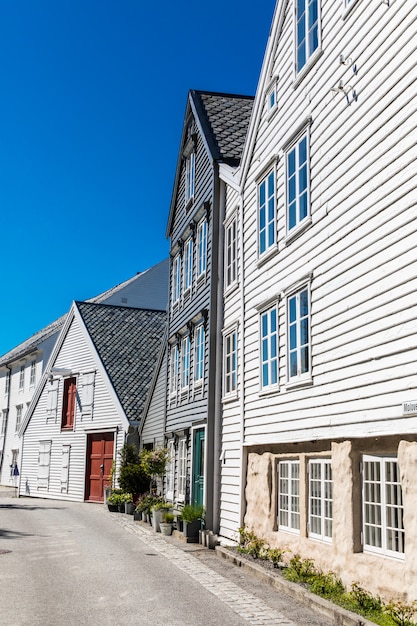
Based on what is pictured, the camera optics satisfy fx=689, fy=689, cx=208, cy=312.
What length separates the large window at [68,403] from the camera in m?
31.1

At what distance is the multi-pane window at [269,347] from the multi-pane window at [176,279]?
8484mm

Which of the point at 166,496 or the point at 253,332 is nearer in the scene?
the point at 253,332

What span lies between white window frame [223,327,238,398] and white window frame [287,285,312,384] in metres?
3.45

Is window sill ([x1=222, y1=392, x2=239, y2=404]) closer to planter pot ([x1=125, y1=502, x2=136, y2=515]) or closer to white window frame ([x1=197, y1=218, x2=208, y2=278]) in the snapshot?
white window frame ([x1=197, y1=218, x2=208, y2=278])

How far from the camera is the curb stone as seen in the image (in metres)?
7.65

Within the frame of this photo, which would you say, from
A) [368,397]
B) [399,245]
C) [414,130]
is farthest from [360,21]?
[368,397]

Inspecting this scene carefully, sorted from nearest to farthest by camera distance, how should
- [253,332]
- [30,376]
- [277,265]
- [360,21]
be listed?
[360,21] < [277,265] < [253,332] < [30,376]

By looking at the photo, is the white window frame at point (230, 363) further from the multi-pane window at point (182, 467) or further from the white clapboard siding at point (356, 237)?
the multi-pane window at point (182, 467)

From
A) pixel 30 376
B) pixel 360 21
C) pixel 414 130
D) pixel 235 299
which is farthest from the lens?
pixel 30 376

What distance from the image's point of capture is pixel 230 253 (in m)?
17.2

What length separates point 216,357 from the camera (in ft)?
55.7

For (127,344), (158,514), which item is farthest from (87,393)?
(158,514)

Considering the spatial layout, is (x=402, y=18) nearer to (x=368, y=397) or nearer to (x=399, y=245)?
(x=399, y=245)

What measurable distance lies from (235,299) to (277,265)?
2928 mm
